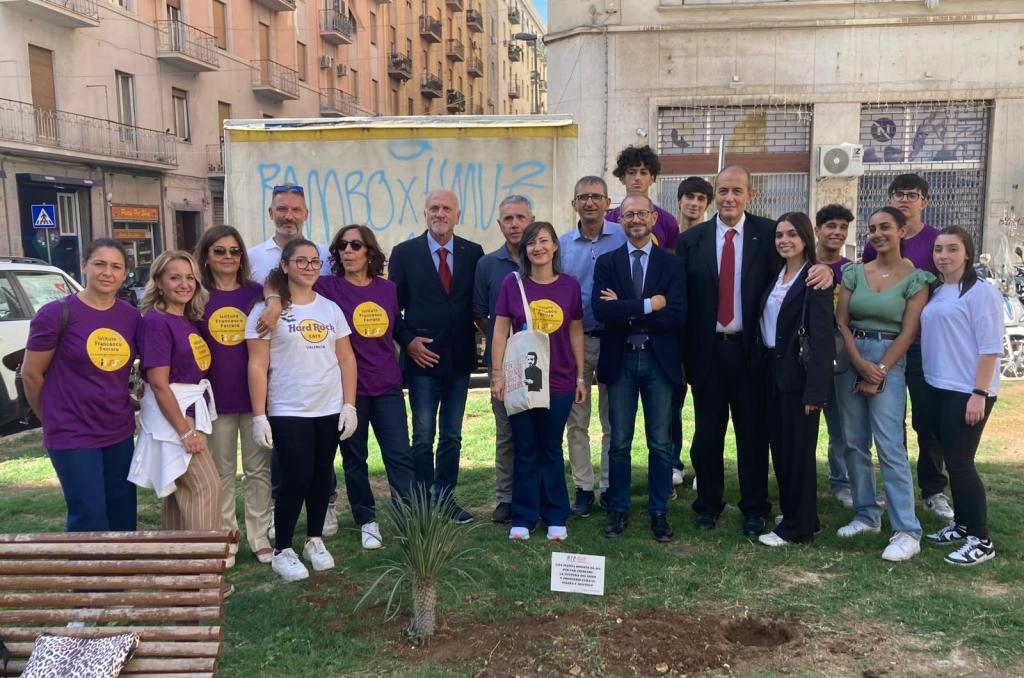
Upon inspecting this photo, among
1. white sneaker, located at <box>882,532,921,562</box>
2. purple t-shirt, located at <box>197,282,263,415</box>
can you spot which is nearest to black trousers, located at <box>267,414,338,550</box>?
purple t-shirt, located at <box>197,282,263,415</box>

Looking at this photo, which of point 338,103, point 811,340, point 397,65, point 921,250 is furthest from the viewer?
point 397,65

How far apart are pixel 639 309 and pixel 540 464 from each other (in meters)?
1.16

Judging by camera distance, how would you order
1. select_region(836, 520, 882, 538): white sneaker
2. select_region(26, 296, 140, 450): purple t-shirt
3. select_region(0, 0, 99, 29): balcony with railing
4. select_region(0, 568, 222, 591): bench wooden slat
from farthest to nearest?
select_region(0, 0, 99, 29): balcony with railing → select_region(836, 520, 882, 538): white sneaker → select_region(26, 296, 140, 450): purple t-shirt → select_region(0, 568, 222, 591): bench wooden slat

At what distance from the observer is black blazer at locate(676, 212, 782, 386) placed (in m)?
4.66

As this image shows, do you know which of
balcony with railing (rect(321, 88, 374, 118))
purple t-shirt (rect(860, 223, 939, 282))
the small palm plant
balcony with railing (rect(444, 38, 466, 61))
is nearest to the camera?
the small palm plant

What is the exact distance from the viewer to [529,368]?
454 cm

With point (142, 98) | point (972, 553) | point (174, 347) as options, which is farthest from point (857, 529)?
point (142, 98)

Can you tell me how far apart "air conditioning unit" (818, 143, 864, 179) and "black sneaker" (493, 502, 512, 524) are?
11568 millimetres

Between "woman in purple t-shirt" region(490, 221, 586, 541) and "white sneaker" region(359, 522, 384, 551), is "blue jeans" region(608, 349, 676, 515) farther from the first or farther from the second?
"white sneaker" region(359, 522, 384, 551)

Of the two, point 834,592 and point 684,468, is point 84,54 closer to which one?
point 684,468

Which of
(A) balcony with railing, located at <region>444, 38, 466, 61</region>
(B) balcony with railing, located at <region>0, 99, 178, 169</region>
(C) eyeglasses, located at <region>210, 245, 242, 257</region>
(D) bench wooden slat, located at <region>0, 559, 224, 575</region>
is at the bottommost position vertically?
(D) bench wooden slat, located at <region>0, 559, 224, 575</region>

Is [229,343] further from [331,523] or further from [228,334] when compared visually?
[331,523]

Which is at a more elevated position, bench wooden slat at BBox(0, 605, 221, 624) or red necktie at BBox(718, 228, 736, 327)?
red necktie at BBox(718, 228, 736, 327)

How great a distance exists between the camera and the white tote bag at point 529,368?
4.54m
